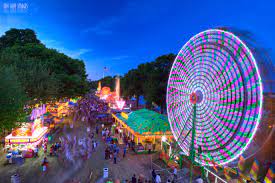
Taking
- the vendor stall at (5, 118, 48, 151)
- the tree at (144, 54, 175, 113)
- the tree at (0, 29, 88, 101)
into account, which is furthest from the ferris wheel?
the tree at (144, 54, 175, 113)

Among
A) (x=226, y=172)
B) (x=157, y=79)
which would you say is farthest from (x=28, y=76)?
(x=157, y=79)

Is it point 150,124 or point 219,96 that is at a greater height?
point 219,96

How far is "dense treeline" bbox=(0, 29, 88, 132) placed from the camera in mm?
12000

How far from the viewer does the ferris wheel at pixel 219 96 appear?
844cm

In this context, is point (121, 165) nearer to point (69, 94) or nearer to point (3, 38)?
point (69, 94)

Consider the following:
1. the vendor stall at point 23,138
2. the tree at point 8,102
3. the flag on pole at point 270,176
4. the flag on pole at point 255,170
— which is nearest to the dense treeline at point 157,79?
the vendor stall at point 23,138

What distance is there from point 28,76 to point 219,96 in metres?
17.6

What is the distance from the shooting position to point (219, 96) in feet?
32.9

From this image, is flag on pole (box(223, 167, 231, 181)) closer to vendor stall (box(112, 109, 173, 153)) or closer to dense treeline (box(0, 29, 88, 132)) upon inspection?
vendor stall (box(112, 109, 173, 153))

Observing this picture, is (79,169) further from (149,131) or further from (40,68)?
(40,68)

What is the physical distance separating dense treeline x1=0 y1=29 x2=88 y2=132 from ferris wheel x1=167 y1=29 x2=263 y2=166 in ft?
35.7

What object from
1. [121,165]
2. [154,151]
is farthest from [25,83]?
[154,151]

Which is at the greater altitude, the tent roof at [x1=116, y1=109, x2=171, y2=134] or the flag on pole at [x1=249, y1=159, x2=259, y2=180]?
the tent roof at [x1=116, y1=109, x2=171, y2=134]

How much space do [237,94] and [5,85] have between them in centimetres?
1286
